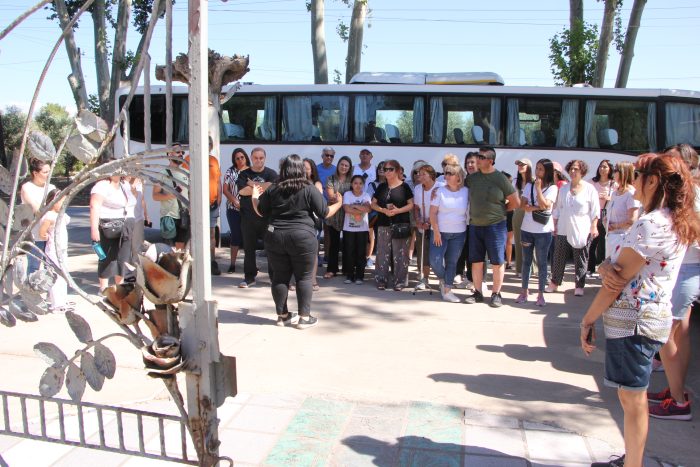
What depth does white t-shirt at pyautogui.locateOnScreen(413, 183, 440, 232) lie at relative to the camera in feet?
24.9

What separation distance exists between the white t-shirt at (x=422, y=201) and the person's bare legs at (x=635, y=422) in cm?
480

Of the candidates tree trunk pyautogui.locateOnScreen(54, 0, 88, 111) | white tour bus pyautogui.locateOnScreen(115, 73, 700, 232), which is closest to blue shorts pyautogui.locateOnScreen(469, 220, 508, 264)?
white tour bus pyautogui.locateOnScreen(115, 73, 700, 232)

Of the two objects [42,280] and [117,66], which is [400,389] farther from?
[117,66]

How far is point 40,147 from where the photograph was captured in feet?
6.77

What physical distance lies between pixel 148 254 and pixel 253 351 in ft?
11.4

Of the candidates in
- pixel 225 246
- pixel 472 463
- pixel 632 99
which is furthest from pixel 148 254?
pixel 632 99

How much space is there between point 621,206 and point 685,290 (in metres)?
2.48

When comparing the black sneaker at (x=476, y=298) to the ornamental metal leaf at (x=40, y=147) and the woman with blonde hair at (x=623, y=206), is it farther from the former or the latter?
the ornamental metal leaf at (x=40, y=147)

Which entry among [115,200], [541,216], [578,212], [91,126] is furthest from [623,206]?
[91,126]

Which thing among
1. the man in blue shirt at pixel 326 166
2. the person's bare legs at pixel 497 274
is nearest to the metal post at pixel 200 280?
the person's bare legs at pixel 497 274

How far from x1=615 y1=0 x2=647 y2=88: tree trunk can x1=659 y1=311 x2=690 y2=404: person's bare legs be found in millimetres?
14801

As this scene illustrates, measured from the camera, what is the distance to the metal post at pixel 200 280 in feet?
→ 5.48

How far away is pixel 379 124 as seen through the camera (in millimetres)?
11984

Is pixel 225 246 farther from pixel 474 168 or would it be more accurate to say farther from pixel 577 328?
pixel 577 328
